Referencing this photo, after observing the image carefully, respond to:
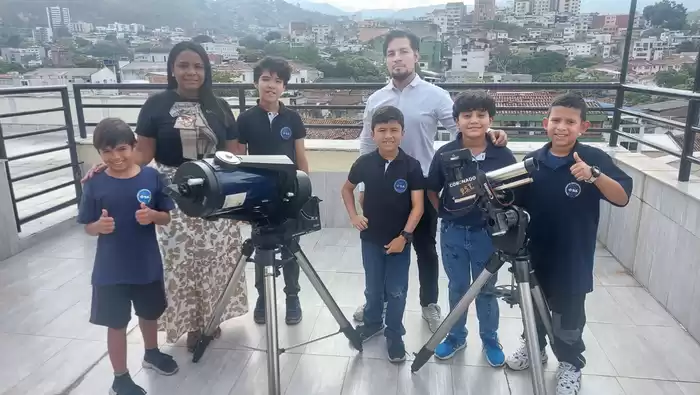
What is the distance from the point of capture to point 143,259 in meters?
1.83

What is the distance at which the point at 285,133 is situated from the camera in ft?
7.62

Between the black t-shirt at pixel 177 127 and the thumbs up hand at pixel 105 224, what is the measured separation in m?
0.41

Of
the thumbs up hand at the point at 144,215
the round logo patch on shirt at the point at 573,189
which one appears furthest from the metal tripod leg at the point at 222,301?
the round logo patch on shirt at the point at 573,189

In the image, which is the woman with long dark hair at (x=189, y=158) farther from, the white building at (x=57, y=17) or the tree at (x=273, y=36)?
the white building at (x=57, y=17)

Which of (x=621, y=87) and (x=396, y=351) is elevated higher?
(x=621, y=87)

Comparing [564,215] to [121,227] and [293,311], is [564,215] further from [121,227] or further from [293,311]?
[121,227]

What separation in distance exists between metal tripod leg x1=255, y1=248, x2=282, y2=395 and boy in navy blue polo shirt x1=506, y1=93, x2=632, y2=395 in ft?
2.93

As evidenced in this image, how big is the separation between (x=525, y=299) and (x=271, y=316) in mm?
876

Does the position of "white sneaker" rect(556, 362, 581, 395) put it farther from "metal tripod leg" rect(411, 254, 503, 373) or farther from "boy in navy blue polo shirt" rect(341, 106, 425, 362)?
"boy in navy blue polo shirt" rect(341, 106, 425, 362)

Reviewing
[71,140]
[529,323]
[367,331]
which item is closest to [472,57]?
[367,331]

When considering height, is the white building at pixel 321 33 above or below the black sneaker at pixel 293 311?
above

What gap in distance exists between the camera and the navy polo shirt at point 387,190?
2010 millimetres

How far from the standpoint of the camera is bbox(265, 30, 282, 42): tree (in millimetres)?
3621

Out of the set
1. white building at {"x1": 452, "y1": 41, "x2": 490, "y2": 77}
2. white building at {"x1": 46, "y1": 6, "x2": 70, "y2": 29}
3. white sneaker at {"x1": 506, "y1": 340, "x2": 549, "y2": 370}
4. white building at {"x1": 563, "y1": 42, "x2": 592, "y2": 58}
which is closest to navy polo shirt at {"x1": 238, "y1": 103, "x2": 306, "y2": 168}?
white sneaker at {"x1": 506, "y1": 340, "x2": 549, "y2": 370}
